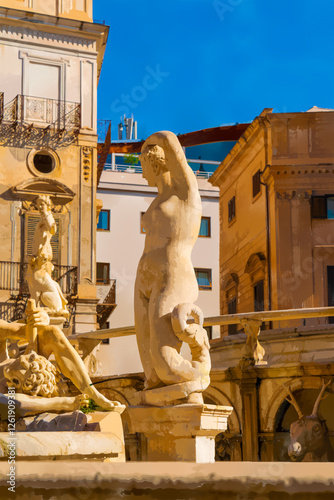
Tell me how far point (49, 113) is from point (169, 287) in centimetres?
2259

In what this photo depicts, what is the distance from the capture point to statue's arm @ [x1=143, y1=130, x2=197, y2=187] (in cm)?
598

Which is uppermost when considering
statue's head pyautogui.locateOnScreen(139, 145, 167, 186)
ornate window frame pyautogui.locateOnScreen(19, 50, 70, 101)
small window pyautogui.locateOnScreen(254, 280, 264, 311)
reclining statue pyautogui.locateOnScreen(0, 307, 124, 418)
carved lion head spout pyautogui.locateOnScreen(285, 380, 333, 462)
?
ornate window frame pyautogui.locateOnScreen(19, 50, 70, 101)

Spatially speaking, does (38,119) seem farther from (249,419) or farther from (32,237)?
(249,419)

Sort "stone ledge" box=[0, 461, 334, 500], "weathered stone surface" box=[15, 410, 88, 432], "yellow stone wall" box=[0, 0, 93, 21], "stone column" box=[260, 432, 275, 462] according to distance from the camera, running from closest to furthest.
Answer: "stone ledge" box=[0, 461, 334, 500] < "weathered stone surface" box=[15, 410, 88, 432] < "stone column" box=[260, 432, 275, 462] < "yellow stone wall" box=[0, 0, 93, 21]

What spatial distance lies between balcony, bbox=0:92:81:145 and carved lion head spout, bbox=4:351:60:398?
73.2 ft

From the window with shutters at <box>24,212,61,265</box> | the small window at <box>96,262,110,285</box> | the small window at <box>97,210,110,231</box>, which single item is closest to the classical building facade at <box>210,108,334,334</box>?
the window with shutters at <box>24,212,61,265</box>

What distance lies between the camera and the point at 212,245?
40.5 m

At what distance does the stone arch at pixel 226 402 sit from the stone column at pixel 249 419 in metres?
0.10

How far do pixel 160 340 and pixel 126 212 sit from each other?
34.7 metres

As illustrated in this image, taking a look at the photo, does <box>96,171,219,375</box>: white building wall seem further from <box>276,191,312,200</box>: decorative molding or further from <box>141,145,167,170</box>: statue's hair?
<box>141,145,167,170</box>: statue's hair

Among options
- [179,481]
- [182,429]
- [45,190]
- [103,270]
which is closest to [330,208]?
[45,190]

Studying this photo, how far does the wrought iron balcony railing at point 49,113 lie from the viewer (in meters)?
26.9

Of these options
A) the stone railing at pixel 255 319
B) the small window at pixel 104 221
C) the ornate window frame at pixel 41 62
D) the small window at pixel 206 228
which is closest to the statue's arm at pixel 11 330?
the stone railing at pixel 255 319

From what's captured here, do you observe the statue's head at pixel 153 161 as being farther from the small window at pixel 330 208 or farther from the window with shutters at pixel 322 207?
the small window at pixel 330 208
